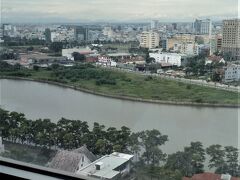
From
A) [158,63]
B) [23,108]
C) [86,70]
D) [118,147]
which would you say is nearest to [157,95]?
[158,63]

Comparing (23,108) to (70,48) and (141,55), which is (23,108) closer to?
(70,48)

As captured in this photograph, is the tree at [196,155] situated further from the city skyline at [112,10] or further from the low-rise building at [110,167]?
the city skyline at [112,10]

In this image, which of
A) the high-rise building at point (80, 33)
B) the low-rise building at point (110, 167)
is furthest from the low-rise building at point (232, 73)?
the high-rise building at point (80, 33)

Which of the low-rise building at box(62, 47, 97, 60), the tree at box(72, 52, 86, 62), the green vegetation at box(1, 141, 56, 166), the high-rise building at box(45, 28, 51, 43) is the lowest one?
the green vegetation at box(1, 141, 56, 166)

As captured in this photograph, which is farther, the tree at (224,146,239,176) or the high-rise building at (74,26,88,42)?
the high-rise building at (74,26,88,42)

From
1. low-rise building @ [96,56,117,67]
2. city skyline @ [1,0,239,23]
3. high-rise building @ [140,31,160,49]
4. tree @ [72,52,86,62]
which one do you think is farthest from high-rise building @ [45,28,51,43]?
high-rise building @ [140,31,160,49]

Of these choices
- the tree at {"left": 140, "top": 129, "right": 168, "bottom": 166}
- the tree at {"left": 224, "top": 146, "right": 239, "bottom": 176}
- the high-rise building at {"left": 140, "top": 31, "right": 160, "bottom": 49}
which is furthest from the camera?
the high-rise building at {"left": 140, "top": 31, "right": 160, "bottom": 49}

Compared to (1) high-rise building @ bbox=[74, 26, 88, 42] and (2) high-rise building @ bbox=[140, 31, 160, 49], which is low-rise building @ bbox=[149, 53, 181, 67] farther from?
(1) high-rise building @ bbox=[74, 26, 88, 42]
